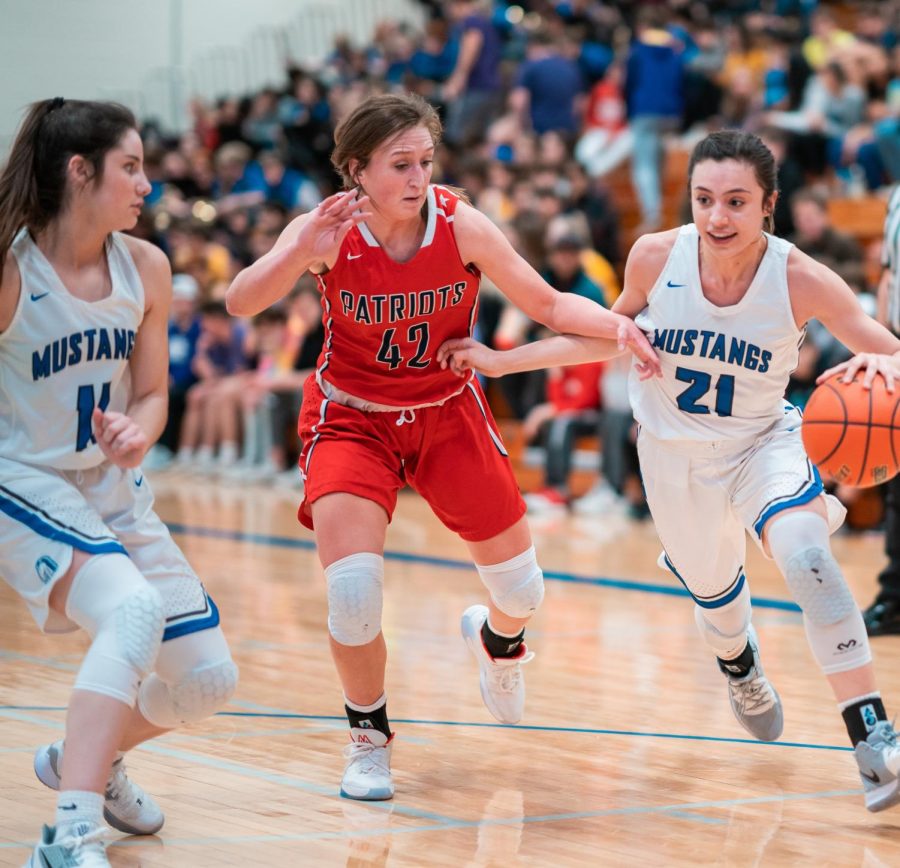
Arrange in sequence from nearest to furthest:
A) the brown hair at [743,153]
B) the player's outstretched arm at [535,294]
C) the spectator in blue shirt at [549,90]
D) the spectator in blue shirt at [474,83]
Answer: the brown hair at [743,153], the player's outstretched arm at [535,294], the spectator in blue shirt at [549,90], the spectator in blue shirt at [474,83]

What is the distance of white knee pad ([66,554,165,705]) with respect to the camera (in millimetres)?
3059

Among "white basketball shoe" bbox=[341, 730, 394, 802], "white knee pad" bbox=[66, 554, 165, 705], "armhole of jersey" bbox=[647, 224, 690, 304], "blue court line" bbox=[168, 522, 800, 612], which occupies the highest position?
"armhole of jersey" bbox=[647, 224, 690, 304]

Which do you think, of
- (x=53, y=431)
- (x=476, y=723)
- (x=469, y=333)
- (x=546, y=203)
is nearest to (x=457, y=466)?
(x=469, y=333)

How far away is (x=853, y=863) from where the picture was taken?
3311 millimetres

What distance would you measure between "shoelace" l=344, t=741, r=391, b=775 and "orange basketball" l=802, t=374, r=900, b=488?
4.73ft

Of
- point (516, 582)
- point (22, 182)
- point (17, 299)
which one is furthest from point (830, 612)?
point (22, 182)

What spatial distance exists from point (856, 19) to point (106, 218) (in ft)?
46.6

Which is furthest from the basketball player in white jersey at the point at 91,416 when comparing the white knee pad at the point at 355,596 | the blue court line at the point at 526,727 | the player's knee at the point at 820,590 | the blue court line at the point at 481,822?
the player's knee at the point at 820,590

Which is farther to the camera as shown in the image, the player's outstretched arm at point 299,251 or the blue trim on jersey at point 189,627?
the player's outstretched arm at point 299,251

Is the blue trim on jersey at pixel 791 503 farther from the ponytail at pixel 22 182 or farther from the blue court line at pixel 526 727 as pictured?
the ponytail at pixel 22 182

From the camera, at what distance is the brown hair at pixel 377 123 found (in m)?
4.04

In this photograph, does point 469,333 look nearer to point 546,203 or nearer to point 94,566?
point 94,566

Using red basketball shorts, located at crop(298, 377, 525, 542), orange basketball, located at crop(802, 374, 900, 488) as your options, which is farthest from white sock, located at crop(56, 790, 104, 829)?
orange basketball, located at crop(802, 374, 900, 488)

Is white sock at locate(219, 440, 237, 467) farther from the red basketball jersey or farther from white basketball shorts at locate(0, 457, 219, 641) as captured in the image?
white basketball shorts at locate(0, 457, 219, 641)
